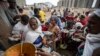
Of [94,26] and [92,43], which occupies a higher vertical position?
[94,26]

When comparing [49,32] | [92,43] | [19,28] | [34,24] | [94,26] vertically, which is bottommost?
[49,32]

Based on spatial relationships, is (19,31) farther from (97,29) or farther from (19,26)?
(97,29)

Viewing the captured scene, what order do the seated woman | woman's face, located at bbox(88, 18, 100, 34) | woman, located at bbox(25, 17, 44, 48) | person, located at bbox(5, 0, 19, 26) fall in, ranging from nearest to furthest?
woman's face, located at bbox(88, 18, 100, 34) → woman, located at bbox(25, 17, 44, 48) → person, located at bbox(5, 0, 19, 26) → the seated woman

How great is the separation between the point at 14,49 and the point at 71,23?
3.76m

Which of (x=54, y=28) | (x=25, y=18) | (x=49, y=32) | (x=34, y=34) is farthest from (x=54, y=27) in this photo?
(x=34, y=34)

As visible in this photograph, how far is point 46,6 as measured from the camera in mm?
9453

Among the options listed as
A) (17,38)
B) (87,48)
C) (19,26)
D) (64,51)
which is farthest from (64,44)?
(87,48)

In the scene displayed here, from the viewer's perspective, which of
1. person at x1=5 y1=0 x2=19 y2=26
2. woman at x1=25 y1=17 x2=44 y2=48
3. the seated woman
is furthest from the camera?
the seated woman

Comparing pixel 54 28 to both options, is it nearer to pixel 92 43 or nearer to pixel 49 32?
pixel 49 32

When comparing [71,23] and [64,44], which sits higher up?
[71,23]

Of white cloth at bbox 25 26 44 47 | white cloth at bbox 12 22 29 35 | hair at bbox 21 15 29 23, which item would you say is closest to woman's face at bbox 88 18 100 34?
white cloth at bbox 25 26 44 47

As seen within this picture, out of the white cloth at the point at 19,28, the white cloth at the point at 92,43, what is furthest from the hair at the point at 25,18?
the white cloth at the point at 92,43

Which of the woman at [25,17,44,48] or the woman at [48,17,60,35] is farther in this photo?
the woman at [48,17,60,35]

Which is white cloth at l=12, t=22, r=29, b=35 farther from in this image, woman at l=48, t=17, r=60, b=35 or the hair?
woman at l=48, t=17, r=60, b=35
